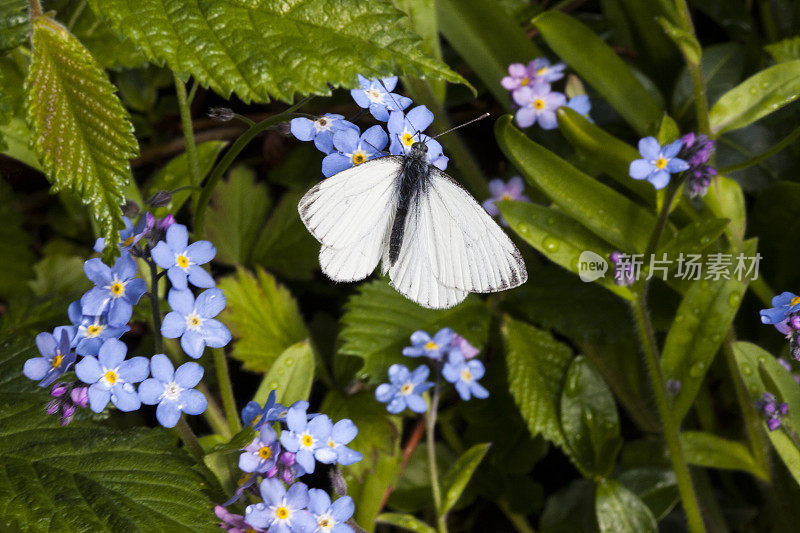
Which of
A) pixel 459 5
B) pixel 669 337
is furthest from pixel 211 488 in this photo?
pixel 459 5

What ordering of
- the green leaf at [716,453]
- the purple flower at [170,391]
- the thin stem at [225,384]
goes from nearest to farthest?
1. the purple flower at [170,391]
2. the thin stem at [225,384]
3. the green leaf at [716,453]

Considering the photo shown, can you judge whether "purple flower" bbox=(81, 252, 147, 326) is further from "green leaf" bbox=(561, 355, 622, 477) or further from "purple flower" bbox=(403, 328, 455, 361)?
"green leaf" bbox=(561, 355, 622, 477)

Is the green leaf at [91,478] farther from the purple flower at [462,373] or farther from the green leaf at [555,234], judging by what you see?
the green leaf at [555,234]

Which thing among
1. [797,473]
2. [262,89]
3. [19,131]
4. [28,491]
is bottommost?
[28,491]

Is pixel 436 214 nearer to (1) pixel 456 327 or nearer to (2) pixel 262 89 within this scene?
(2) pixel 262 89

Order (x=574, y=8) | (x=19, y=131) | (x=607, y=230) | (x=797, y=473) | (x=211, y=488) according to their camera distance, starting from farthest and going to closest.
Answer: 1. (x=574, y=8)
2. (x=19, y=131)
3. (x=607, y=230)
4. (x=797, y=473)
5. (x=211, y=488)

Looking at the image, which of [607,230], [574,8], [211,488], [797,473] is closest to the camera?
[211,488]

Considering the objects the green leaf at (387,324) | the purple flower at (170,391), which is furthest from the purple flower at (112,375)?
the green leaf at (387,324)
